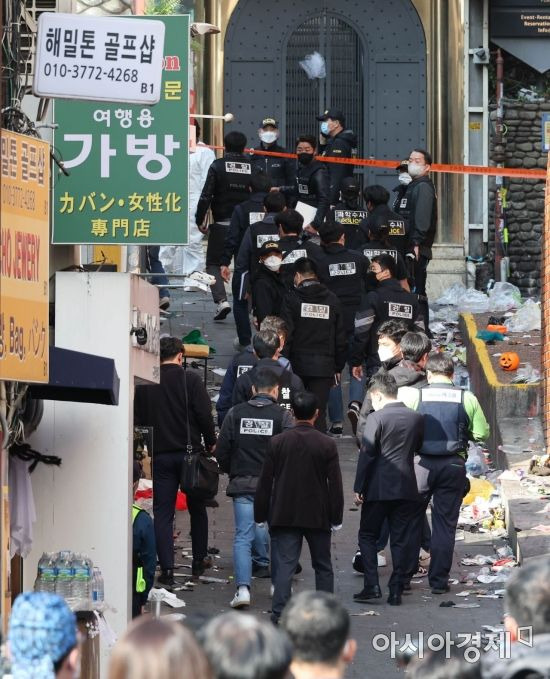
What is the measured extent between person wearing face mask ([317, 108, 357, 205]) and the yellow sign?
38.5 ft

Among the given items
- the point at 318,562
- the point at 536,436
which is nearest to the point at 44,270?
the point at 318,562

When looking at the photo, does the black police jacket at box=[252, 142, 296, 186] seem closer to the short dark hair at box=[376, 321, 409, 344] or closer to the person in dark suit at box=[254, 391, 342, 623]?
the short dark hair at box=[376, 321, 409, 344]

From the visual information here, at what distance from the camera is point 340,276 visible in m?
16.2

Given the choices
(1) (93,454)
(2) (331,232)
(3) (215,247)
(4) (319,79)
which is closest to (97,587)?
(1) (93,454)

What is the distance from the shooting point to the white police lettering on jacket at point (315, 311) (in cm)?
1488

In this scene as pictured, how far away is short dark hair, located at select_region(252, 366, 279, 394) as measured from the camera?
458 inches

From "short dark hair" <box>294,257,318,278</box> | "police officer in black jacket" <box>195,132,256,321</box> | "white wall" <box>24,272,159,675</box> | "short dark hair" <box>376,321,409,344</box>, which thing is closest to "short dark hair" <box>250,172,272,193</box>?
"police officer in black jacket" <box>195,132,256,321</box>

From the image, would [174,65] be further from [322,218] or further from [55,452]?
[322,218]

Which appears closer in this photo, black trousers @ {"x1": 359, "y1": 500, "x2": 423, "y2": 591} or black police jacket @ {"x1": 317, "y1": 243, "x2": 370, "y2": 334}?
black trousers @ {"x1": 359, "y1": 500, "x2": 423, "y2": 591}

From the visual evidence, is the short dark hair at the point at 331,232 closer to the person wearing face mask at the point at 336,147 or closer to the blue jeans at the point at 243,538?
the person wearing face mask at the point at 336,147

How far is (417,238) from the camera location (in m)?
18.1

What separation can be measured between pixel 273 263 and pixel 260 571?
13.6 feet

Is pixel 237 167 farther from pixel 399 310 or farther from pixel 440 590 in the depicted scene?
pixel 440 590

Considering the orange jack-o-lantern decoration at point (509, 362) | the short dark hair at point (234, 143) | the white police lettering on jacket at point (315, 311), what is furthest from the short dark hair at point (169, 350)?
the short dark hair at point (234, 143)
